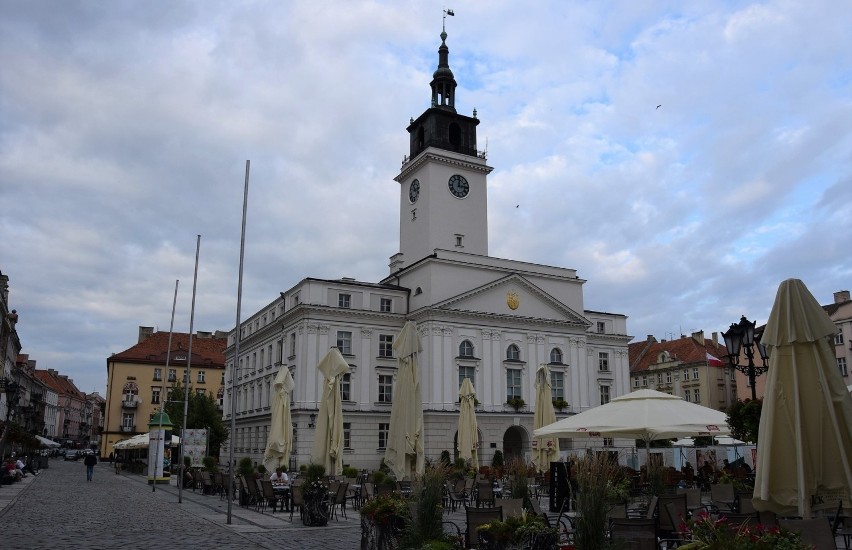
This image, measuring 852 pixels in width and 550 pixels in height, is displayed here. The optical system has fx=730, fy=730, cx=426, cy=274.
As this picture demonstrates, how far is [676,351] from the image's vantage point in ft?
236

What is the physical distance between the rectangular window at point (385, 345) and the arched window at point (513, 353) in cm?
767

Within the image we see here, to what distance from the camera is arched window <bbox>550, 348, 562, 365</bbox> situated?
49.3 m

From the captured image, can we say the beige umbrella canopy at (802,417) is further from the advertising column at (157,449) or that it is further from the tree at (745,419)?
the advertising column at (157,449)

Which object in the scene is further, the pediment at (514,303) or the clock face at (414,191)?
the clock face at (414,191)

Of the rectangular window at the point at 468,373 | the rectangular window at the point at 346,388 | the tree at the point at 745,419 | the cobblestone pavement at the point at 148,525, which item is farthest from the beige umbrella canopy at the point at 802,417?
the rectangular window at the point at 346,388

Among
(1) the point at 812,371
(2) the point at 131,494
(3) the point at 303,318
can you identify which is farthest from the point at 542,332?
(1) the point at 812,371

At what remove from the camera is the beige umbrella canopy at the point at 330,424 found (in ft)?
67.4

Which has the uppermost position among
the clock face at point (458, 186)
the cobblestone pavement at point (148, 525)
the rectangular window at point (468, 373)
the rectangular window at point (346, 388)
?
the clock face at point (458, 186)

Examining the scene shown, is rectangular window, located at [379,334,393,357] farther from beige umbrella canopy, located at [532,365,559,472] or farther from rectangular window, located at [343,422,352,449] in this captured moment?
beige umbrella canopy, located at [532,365,559,472]

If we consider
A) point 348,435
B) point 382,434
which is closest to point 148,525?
point 348,435

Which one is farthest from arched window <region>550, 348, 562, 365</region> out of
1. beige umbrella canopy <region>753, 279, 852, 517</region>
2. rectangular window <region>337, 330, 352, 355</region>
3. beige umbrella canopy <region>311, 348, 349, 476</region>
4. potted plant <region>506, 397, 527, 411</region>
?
beige umbrella canopy <region>753, 279, 852, 517</region>

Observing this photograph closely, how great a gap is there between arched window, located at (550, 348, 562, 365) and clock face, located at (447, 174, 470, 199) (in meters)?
12.7

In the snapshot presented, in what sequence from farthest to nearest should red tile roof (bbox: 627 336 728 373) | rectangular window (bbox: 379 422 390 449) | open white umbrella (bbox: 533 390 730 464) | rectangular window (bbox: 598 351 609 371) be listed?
red tile roof (bbox: 627 336 728 373), rectangular window (bbox: 598 351 609 371), rectangular window (bbox: 379 422 390 449), open white umbrella (bbox: 533 390 730 464)

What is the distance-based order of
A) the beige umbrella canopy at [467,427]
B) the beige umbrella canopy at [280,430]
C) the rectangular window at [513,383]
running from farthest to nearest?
the rectangular window at [513,383]
the beige umbrella canopy at [467,427]
the beige umbrella canopy at [280,430]
